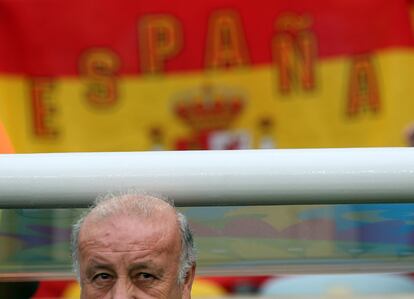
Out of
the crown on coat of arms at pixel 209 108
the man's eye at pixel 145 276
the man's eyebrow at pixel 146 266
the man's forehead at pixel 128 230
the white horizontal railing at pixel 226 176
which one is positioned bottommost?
the crown on coat of arms at pixel 209 108

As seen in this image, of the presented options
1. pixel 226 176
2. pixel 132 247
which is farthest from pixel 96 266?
pixel 226 176

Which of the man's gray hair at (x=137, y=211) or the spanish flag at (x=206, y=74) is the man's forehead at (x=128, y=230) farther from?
the spanish flag at (x=206, y=74)

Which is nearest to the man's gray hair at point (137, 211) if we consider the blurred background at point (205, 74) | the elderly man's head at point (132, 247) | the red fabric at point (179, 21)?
the elderly man's head at point (132, 247)

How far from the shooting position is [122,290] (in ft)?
5.22

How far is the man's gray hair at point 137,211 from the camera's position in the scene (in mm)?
1584

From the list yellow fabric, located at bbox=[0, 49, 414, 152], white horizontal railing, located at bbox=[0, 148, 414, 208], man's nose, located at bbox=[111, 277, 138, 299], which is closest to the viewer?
white horizontal railing, located at bbox=[0, 148, 414, 208]

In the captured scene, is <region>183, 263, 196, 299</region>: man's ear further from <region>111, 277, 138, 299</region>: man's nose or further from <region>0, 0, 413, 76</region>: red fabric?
<region>0, 0, 413, 76</region>: red fabric

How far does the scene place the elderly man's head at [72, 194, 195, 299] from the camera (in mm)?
1612

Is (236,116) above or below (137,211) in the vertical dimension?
below

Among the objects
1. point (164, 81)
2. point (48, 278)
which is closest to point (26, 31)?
point (164, 81)

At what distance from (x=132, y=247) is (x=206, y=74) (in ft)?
9.14

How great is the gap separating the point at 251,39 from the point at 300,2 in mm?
237

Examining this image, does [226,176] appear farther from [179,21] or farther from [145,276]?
[179,21]

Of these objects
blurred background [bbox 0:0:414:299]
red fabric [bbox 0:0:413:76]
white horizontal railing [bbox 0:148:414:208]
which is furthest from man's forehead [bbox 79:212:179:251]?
red fabric [bbox 0:0:413:76]
